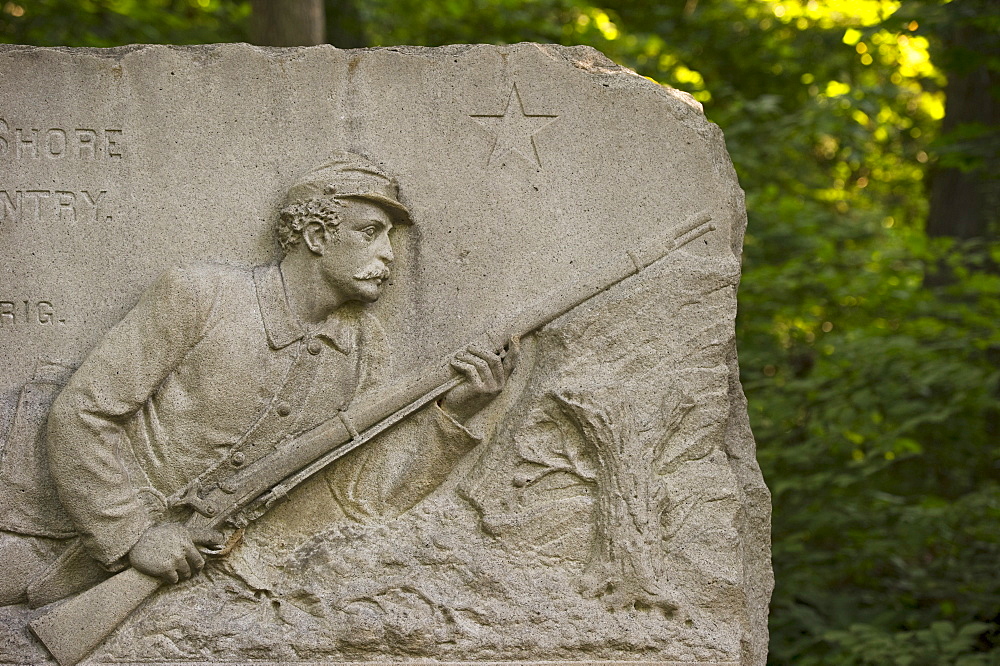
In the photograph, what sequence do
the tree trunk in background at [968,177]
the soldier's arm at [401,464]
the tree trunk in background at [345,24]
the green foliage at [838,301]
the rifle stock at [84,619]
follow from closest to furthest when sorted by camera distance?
the rifle stock at [84,619] < the soldier's arm at [401,464] < the green foliage at [838,301] < the tree trunk in background at [968,177] < the tree trunk in background at [345,24]

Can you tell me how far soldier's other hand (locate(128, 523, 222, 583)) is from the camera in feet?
13.0

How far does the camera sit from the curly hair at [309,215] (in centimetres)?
407

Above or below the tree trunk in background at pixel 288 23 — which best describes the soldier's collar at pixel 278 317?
below

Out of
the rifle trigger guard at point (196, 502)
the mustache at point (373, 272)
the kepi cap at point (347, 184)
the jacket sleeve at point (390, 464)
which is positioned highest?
the kepi cap at point (347, 184)

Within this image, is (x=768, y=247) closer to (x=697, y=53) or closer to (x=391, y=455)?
(x=697, y=53)

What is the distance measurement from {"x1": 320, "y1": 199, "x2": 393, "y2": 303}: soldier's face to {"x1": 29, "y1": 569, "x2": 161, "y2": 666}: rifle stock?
1.25m

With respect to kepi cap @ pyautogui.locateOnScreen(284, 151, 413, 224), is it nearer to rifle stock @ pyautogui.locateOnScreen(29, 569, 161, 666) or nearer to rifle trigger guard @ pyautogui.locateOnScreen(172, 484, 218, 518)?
rifle trigger guard @ pyautogui.locateOnScreen(172, 484, 218, 518)

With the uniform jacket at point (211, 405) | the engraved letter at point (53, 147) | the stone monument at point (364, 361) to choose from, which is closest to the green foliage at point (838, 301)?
the stone monument at point (364, 361)

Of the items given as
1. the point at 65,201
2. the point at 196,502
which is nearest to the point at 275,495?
the point at 196,502

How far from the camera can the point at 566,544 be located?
4.12 m

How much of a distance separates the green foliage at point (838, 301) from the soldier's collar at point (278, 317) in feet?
9.33

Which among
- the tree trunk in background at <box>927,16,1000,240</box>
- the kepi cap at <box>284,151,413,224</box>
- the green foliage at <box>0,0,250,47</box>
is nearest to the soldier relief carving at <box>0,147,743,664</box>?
the kepi cap at <box>284,151,413,224</box>

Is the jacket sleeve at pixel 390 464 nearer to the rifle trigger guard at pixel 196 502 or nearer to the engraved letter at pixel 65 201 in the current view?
the rifle trigger guard at pixel 196 502

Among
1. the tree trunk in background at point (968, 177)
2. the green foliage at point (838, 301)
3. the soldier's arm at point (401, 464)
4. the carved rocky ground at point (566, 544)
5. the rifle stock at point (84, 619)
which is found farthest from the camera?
the tree trunk in background at point (968, 177)
